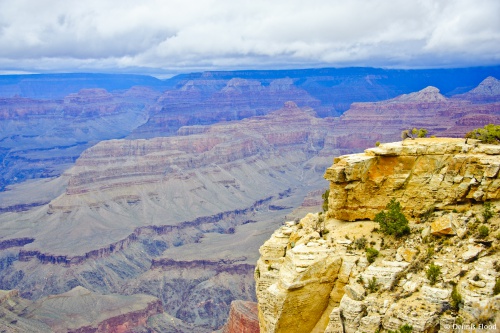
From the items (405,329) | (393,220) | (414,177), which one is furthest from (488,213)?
(405,329)

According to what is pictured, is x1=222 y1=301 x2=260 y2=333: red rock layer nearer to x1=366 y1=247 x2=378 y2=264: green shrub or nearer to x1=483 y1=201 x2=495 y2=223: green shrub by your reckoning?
x1=366 y1=247 x2=378 y2=264: green shrub

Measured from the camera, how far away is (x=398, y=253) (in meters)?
20.1

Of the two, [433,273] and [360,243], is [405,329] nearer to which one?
[433,273]

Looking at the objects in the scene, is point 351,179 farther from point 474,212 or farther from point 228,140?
point 228,140

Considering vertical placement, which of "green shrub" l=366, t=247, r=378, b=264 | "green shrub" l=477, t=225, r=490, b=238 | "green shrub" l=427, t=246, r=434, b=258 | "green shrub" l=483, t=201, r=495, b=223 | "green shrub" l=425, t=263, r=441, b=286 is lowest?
"green shrub" l=366, t=247, r=378, b=264

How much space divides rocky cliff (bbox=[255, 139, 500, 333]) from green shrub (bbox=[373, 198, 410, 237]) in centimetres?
28

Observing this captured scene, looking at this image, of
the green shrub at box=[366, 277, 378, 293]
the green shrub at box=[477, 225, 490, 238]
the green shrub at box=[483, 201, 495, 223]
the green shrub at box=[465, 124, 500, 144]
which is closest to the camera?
the green shrub at box=[366, 277, 378, 293]

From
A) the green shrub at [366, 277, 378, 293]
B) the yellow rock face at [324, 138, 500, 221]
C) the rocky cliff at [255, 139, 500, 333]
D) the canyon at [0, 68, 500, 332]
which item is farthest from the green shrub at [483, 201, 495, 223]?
the canyon at [0, 68, 500, 332]

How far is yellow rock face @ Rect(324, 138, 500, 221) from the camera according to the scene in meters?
20.9

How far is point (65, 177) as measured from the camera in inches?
6816

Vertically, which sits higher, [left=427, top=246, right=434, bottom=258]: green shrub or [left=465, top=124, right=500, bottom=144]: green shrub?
[left=465, top=124, right=500, bottom=144]: green shrub

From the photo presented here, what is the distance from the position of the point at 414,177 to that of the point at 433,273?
5036mm

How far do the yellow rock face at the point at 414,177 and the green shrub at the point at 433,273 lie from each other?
150 inches

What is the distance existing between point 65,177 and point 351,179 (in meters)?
161
